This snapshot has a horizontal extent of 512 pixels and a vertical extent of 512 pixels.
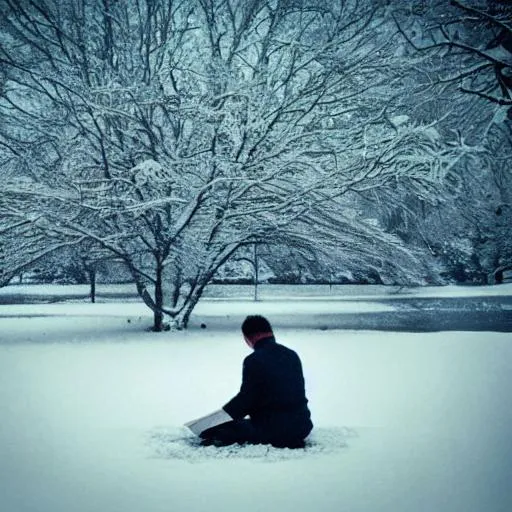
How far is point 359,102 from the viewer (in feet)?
40.9

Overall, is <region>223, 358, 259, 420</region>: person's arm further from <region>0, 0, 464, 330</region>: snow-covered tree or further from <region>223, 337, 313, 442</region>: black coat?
<region>0, 0, 464, 330</region>: snow-covered tree

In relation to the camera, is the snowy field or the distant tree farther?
the distant tree

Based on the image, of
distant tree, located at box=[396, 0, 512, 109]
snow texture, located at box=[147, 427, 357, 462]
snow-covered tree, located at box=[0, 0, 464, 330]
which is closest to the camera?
snow texture, located at box=[147, 427, 357, 462]

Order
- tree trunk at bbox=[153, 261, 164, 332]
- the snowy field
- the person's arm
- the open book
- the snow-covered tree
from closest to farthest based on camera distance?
the snowy field, the person's arm, the open book, the snow-covered tree, tree trunk at bbox=[153, 261, 164, 332]

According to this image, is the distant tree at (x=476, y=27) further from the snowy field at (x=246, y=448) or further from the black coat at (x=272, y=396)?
the black coat at (x=272, y=396)

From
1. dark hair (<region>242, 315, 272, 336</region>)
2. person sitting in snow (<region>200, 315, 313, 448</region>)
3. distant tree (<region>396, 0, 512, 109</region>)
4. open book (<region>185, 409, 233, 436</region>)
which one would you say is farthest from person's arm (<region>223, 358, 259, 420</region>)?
distant tree (<region>396, 0, 512, 109</region>)

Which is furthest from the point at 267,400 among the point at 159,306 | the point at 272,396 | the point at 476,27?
the point at 476,27

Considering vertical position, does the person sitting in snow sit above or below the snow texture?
above

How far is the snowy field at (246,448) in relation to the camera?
130 inches

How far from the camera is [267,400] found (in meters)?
3.81

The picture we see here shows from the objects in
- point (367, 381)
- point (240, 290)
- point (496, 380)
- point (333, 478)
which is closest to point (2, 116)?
point (367, 381)

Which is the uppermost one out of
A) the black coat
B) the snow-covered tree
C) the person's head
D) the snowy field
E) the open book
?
the snow-covered tree

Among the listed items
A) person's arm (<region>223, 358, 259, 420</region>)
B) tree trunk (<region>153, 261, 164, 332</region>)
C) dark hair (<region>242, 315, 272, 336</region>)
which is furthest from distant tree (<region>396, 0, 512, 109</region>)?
person's arm (<region>223, 358, 259, 420</region>)

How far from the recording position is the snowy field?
3305mm
